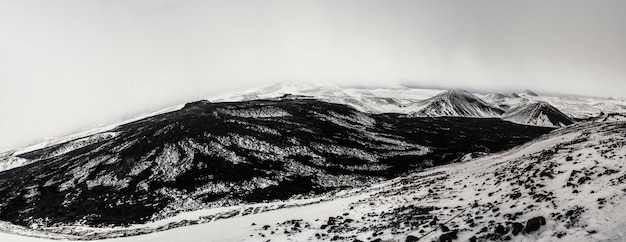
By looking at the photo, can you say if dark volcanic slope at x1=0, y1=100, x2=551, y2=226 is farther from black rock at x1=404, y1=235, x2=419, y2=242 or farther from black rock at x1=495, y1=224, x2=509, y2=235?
black rock at x1=495, y1=224, x2=509, y2=235

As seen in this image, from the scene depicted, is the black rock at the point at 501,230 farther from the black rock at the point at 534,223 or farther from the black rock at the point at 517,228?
the black rock at the point at 534,223

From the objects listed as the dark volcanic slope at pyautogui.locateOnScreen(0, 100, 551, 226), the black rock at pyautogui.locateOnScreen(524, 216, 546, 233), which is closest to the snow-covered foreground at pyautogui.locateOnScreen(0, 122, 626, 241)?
the black rock at pyautogui.locateOnScreen(524, 216, 546, 233)

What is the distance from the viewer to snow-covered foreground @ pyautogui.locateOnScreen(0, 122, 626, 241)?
39.1 ft

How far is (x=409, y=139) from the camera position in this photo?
10831cm

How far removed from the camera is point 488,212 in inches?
595

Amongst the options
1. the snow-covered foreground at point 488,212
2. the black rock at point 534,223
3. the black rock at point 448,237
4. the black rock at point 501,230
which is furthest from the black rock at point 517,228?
the black rock at point 448,237

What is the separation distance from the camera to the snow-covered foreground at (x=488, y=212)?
11.9 meters

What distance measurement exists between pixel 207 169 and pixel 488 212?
58211 mm

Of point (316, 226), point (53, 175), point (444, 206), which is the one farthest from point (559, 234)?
point (53, 175)

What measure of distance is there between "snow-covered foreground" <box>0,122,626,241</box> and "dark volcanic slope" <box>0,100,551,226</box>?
93.6 feet

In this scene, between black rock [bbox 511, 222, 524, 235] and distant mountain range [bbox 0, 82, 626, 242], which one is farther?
distant mountain range [bbox 0, 82, 626, 242]

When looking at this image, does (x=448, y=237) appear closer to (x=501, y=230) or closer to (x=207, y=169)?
(x=501, y=230)

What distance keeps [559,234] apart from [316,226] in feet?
37.0

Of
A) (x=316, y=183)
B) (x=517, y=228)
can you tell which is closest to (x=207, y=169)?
(x=316, y=183)
